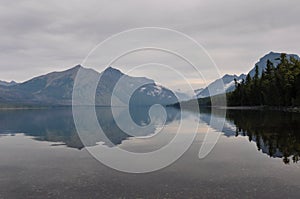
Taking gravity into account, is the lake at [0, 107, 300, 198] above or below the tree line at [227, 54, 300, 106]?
below

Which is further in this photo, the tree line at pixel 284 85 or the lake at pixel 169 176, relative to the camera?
the tree line at pixel 284 85

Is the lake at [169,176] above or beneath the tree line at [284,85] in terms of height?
beneath

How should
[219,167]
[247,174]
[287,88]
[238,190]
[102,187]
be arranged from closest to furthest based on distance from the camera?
[238,190] → [102,187] → [247,174] → [219,167] → [287,88]

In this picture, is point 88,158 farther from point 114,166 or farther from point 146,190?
point 146,190

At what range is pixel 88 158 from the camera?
36406mm

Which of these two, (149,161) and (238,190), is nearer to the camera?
(238,190)

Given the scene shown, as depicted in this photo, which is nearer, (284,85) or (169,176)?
(169,176)

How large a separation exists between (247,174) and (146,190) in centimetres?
987

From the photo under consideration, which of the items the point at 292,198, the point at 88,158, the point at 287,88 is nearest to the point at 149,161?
the point at 88,158

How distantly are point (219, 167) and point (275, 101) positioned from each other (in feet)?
465

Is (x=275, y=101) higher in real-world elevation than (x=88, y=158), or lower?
higher

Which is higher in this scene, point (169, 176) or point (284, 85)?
point (284, 85)

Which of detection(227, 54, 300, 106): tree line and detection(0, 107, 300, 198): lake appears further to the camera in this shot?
detection(227, 54, 300, 106): tree line

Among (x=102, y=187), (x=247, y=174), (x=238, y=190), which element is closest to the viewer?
(x=238, y=190)
